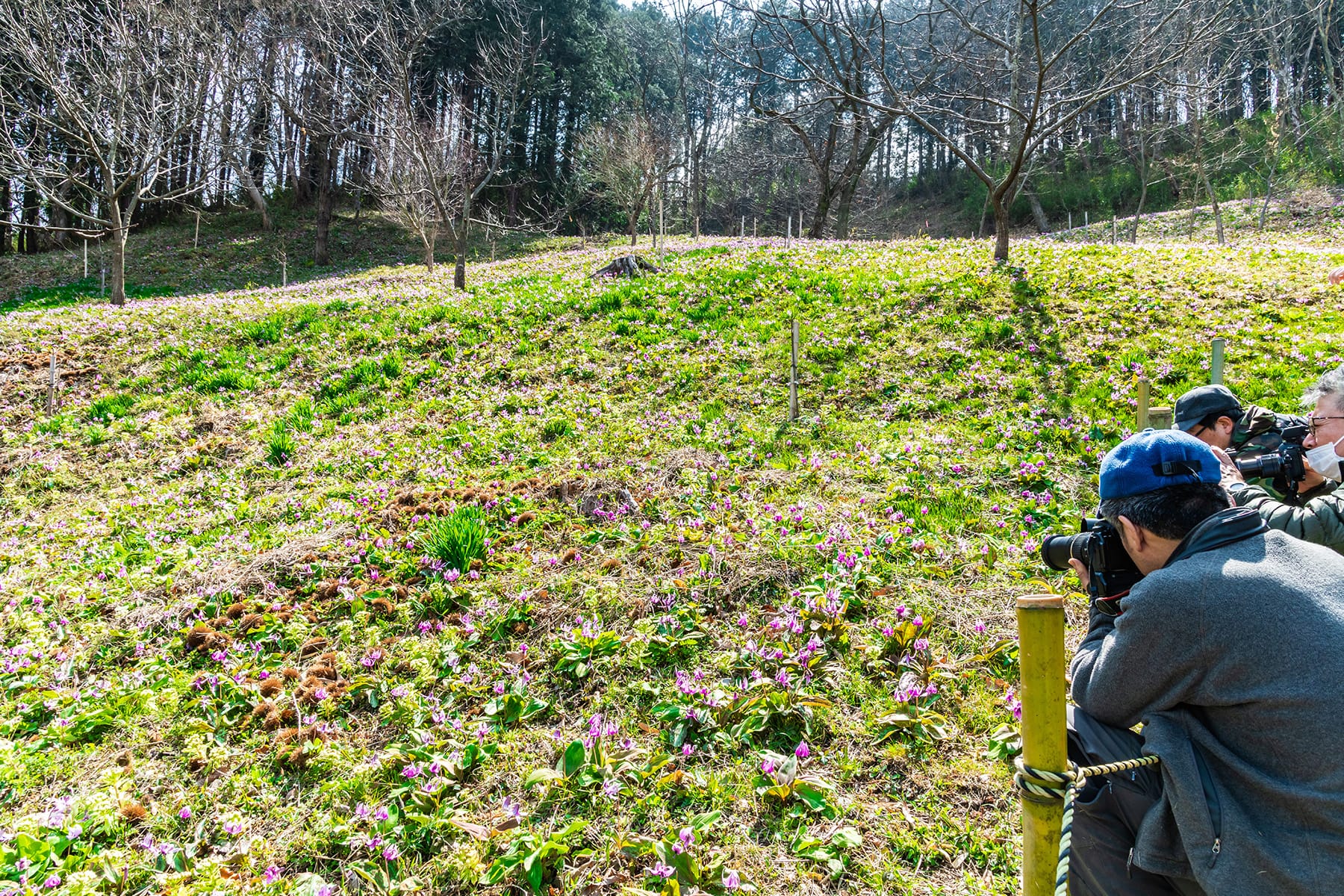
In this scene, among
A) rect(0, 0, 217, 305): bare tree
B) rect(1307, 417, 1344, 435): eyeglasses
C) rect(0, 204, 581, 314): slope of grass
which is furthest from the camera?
rect(0, 204, 581, 314): slope of grass

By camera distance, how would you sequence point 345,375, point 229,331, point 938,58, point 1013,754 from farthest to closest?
point 229,331 < point 938,58 < point 345,375 < point 1013,754

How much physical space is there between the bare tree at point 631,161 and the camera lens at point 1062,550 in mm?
23965

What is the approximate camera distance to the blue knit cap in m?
1.94

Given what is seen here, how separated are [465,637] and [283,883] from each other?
162 centimetres

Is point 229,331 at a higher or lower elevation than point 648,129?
lower

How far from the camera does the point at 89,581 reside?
16.5 ft

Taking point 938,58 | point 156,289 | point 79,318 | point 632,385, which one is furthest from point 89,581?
point 156,289

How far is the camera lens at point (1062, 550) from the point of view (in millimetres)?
2238

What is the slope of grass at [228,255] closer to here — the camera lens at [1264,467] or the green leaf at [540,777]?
the green leaf at [540,777]

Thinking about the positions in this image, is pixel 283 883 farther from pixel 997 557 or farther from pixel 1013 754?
pixel 997 557

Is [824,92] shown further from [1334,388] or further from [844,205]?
[844,205]

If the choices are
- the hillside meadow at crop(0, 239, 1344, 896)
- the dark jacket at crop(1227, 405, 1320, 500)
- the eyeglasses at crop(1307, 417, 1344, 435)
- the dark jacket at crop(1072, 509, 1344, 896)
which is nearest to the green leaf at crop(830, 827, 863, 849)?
the hillside meadow at crop(0, 239, 1344, 896)

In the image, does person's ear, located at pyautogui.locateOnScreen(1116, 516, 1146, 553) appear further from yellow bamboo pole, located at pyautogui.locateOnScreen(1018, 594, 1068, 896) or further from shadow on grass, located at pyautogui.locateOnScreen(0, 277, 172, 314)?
shadow on grass, located at pyautogui.locateOnScreen(0, 277, 172, 314)

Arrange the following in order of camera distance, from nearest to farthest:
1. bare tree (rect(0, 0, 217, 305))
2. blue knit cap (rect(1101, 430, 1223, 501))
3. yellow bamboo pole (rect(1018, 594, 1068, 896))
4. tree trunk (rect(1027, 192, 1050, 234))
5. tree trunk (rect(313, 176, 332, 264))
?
yellow bamboo pole (rect(1018, 594, 1068, 896)) < blue knit cap (rect(1101, 430, 1223, 501)) < bare tree (rect(0, 0, 217, 305)) < tree trunk (rect(313, 176, 332, 264)) < tree trunk (rect(1027, 192, 1050, 234))
